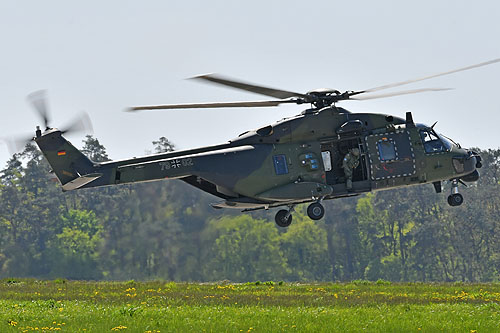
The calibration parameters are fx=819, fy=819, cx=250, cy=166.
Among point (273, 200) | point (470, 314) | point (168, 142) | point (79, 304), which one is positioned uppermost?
point (168, 142)

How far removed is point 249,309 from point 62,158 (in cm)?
859

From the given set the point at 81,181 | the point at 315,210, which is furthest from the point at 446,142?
the point at 81,181

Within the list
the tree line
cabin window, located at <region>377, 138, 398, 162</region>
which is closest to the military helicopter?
cabin window, located at <region>377, 138, 398, 162</region>

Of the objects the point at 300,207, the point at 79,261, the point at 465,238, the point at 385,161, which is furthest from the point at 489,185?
the point at 385,161

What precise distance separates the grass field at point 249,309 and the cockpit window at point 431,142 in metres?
5.30

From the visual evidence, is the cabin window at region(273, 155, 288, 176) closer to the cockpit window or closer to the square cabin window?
the square cabin window

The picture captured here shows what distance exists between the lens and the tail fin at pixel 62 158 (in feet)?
91.0

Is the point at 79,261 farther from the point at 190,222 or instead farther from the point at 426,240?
the point at 426,240

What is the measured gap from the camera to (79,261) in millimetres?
81875

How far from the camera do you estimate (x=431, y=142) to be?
2991cm

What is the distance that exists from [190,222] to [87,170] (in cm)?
4633

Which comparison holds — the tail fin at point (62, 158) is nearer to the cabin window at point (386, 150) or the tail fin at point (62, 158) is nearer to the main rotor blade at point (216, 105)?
the main rotor blade at point (216, 105)

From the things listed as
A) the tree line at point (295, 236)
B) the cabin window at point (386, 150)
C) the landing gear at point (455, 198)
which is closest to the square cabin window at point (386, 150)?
the cabin window at point (386, 150)

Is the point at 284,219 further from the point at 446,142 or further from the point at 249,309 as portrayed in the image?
the point at 446,142
